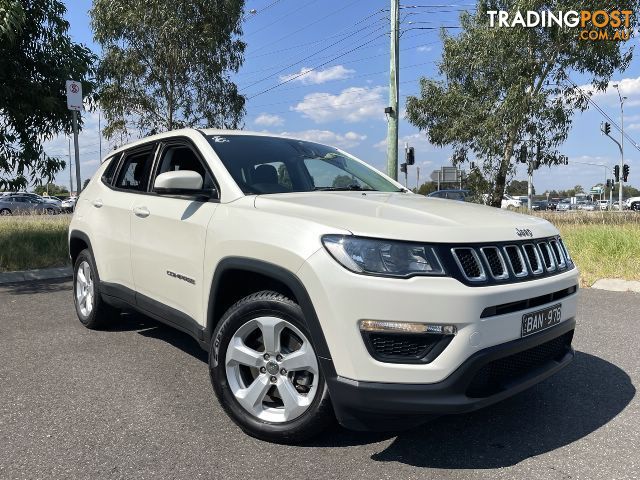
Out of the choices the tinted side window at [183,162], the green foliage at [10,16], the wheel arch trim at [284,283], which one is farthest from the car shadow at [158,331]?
the green foliage at [10,16]

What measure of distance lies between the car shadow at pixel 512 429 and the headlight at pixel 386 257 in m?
0.98

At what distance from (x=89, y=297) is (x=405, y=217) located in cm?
351

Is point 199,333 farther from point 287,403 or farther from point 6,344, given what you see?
point 6,344

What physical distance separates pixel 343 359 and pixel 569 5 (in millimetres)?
15173

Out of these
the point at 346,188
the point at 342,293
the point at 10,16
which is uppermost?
the point at 10,16

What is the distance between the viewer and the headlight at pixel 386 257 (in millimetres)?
2363

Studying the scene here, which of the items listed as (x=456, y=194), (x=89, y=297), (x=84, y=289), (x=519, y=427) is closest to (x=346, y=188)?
(x=519, y=427)

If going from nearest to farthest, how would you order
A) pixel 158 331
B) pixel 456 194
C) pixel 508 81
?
pixel 158 331 → pixel 508 81 → pixel 456 194

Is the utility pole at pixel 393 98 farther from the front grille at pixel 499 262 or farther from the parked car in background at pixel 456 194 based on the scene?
the front grille at pixel 499 262

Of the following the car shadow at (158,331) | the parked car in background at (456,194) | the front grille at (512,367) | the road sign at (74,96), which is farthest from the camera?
the parked car in background at (456,194)

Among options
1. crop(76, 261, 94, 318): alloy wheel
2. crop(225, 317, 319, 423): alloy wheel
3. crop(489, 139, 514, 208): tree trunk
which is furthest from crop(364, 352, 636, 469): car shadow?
crop(489, 139, 514, 208): tree trunk

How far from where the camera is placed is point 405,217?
262 centimetres

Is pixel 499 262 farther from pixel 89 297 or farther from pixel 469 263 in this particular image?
pixel 89 297

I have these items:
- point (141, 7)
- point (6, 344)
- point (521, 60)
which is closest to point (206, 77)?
point (141, 7)
